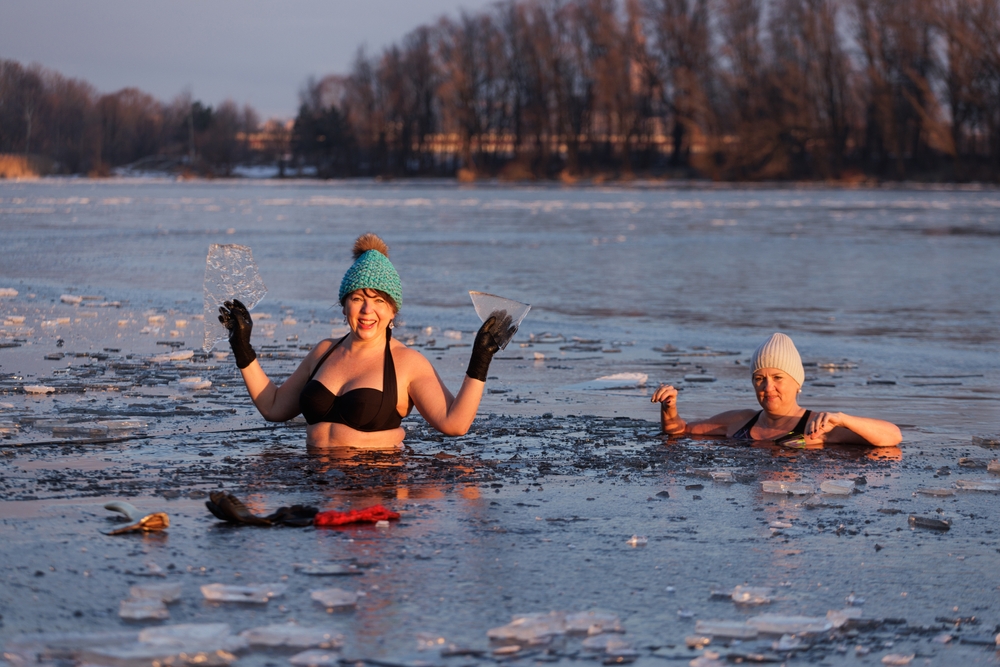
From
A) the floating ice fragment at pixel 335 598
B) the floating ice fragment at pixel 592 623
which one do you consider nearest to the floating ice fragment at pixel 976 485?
the floating ice fragment at pixel 592 623

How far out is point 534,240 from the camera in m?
23.0

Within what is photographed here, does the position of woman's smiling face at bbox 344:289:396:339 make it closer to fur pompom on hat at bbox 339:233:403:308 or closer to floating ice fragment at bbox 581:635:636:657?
fur pompom on hat at bbox 339:233:403:308

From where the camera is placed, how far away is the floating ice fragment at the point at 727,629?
3.18 meters

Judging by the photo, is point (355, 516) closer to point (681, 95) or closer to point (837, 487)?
point (837, 487)

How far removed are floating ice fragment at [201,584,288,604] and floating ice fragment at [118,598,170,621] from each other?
14cm

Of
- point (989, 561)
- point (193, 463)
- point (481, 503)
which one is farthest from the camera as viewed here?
point (193, 463)

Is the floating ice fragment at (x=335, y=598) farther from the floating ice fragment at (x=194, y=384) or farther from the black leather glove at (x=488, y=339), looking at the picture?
the floating ice fragment at (x=194, y=384)

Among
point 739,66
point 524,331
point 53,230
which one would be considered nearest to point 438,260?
point 524,331

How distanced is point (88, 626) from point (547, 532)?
1.59 metres

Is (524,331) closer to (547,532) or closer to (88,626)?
(547,532)

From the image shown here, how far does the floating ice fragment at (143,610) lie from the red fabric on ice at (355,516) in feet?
3.17

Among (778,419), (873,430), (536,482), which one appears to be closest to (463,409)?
(536,482)

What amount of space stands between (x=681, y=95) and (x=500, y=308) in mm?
78847

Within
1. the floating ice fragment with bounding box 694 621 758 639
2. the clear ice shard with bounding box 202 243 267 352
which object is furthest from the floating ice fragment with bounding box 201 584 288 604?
the clear ice shard with bounding box 202 243 267 352
